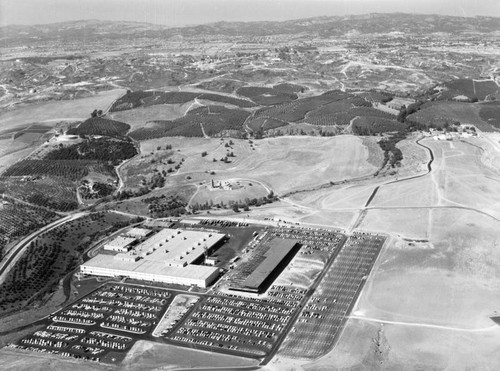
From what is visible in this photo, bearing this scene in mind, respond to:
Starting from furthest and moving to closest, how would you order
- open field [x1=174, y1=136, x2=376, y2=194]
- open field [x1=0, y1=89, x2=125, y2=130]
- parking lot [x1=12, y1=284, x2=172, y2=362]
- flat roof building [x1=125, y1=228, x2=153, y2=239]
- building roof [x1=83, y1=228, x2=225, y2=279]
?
open field [x1=0, y1=89, x2=125, y2=130] < open field [x1=174, y1=136, x2=376, y2=194] < flat roof building [x1=125, y1=228, x2=153, y2=239] < building roof [x1=83, y1=228, x2=225, y2=279] < parking lot [x1=12, y1=284, x2=172, y2=362]

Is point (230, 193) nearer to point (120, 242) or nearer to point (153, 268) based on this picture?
point (120, 242)

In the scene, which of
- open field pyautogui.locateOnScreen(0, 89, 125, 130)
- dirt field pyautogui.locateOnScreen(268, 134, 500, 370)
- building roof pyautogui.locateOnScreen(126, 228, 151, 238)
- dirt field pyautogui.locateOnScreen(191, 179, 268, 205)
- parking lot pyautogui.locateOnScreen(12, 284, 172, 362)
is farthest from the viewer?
open field pyautogui.locateOnScreen(0, 89, 125, 130)

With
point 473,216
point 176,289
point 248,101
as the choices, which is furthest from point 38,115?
point 473,216

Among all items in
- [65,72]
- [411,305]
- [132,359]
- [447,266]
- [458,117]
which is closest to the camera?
[132,359]

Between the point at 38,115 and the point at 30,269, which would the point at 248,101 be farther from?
the point at 30,269

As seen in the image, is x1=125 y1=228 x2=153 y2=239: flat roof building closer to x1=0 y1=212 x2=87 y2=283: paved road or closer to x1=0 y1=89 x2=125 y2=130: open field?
x1=0 y1=212 x2=87 y2=283: paved road

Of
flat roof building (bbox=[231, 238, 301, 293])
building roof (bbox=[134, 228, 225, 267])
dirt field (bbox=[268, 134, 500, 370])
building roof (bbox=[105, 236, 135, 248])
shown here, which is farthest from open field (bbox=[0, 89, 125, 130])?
flat roof building (bbox=[231, 238, 301, 293])
